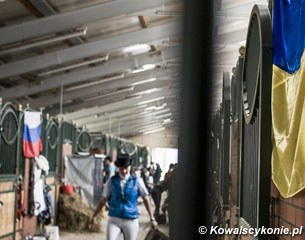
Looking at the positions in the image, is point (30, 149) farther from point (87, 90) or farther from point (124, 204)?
point (87, 90)

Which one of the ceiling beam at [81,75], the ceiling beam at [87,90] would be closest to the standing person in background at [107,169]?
the ceiling beam at [81,75]

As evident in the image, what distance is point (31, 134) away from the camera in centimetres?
568

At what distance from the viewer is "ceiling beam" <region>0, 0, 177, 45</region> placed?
5871mm

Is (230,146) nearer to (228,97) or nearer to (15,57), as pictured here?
(228,97)

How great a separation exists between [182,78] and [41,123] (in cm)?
600

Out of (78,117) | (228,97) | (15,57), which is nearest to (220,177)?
(228,97)

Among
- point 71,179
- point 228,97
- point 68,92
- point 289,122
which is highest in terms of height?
point 68,92

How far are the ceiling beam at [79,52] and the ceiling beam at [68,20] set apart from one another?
1.11 metres

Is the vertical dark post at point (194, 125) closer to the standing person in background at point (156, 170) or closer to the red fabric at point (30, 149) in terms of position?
the standing person in background at point (156, 170)

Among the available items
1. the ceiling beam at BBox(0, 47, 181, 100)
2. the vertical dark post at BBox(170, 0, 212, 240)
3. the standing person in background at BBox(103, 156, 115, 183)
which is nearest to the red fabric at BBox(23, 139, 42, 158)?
the standing person in background at BBox(103, 156, 115, 183)

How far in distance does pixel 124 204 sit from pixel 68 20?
2.85 metres

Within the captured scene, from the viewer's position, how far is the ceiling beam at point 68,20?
19.3ft

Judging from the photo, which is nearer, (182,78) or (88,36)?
(182,78)

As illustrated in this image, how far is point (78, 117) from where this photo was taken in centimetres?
1372
